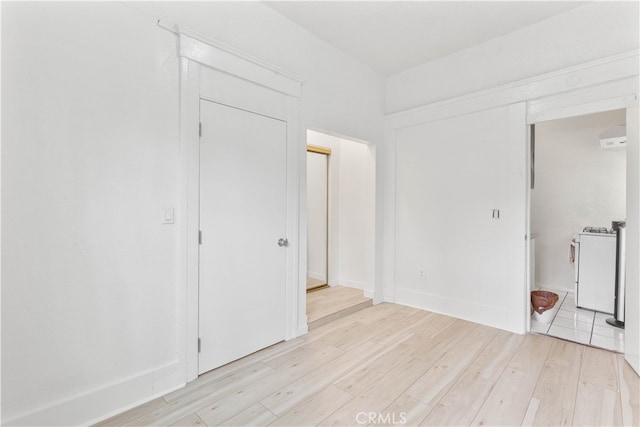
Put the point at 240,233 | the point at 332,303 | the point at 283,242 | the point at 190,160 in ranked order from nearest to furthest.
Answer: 1. the point at 190,160
2. the point at 240,233
3. the point at 283,242
4. the point at 332,303

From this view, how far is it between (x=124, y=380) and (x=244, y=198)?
4.59 feet

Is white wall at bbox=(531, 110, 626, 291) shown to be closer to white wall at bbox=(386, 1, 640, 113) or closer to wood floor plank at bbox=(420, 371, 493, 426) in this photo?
white wall at bbox=(386, 1, 640, 113)

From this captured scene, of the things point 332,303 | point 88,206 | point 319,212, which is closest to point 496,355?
point 332,303

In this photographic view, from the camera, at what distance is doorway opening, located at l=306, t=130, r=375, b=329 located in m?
4.15

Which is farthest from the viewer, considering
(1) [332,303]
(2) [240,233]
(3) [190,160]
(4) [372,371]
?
(1) [332,303]

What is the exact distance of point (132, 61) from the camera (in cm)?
187

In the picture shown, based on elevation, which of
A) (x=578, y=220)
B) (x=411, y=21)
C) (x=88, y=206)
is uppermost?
(x=411, y=21)

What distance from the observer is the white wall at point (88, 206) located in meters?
1.53

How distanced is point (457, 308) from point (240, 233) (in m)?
2.48

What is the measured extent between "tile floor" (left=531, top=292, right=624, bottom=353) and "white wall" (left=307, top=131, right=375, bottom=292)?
1.96 meters

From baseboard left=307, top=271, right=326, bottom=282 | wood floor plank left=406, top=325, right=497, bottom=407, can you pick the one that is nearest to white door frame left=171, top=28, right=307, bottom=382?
wood floor plank left=406, top=325, right=497, bottom=407

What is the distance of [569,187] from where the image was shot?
4.17m

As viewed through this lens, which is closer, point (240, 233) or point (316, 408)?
point (316, 408)

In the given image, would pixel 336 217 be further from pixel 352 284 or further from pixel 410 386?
pixel 410 386
